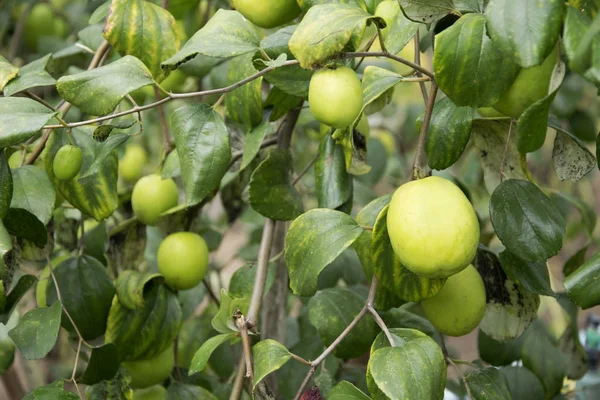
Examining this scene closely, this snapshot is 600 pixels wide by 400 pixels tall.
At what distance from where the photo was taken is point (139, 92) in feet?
2.75

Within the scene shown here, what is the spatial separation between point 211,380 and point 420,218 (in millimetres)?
615

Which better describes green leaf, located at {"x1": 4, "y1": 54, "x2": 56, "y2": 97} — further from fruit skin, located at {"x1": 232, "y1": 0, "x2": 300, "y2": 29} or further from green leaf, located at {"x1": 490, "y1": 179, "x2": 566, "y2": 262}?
green leaf, located at {"x1": 490, "y1": 179, "x2": 566, "y2": 262}

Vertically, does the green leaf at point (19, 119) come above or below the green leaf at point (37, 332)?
above

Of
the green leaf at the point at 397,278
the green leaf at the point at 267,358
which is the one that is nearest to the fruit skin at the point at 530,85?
the green leaf at the point at 397,278

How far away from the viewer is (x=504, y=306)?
70 centimetres

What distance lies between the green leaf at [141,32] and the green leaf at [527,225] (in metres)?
0.32

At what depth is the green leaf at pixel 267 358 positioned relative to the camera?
545mm

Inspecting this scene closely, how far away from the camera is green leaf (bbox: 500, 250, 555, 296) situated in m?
0.64

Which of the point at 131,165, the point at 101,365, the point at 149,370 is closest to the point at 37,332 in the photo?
the point at 101,365

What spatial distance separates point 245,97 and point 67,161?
0.17 meters

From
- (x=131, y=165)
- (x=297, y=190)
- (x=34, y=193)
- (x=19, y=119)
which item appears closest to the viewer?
(x=19, y=119)

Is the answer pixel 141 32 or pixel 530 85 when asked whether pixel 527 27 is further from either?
pixel 141 32

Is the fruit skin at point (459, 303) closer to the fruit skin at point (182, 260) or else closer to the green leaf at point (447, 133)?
the green leaf at point (447, 133)

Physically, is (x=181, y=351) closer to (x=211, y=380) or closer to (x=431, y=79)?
(x=211, y=380)
